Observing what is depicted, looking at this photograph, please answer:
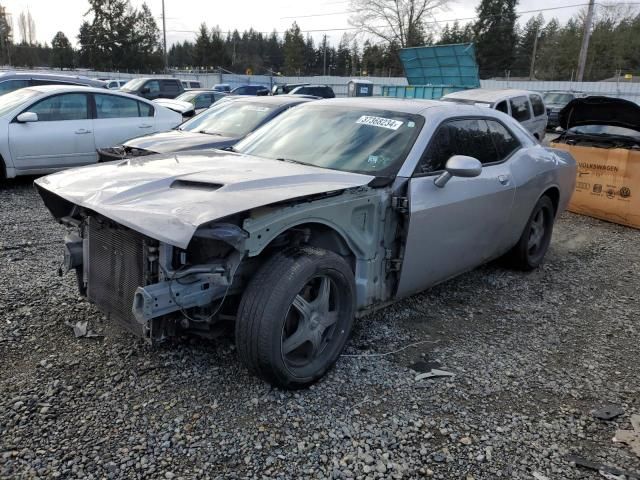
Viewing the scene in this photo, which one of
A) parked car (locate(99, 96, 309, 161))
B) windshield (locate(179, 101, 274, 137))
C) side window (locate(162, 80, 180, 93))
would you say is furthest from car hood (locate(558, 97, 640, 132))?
side window (locate(162, 80, 180, 93))

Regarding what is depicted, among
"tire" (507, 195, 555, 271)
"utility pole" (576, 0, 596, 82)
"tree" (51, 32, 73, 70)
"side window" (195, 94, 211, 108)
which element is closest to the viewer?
"tire" (507, 195, 555, 271)

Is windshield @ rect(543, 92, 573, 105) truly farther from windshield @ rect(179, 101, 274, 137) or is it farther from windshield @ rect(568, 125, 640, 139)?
windshield @ rect(179, 101, 274, 137)

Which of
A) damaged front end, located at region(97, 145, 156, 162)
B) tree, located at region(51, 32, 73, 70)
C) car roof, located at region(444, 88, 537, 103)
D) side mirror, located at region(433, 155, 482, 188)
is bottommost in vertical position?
damaged front end, located at region(97, 145, 156, 162)

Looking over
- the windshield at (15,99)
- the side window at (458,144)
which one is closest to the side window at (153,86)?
the windshield at (15,99)

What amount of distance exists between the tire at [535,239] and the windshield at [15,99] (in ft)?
23.2

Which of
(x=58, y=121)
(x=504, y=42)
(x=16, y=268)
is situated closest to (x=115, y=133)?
(x=58, y=121)

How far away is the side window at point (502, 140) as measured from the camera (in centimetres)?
455

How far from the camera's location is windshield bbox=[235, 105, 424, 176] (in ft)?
11.7

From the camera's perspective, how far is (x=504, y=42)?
59.2m

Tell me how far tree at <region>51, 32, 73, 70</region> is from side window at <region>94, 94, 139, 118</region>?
71.9 meters

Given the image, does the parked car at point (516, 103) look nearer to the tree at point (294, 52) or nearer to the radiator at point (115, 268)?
the radiator at point (115, 268)

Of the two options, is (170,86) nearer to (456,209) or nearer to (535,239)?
(535,239)

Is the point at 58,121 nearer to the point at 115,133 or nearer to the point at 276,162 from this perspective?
the point at 115,133

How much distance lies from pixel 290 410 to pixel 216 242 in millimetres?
993
